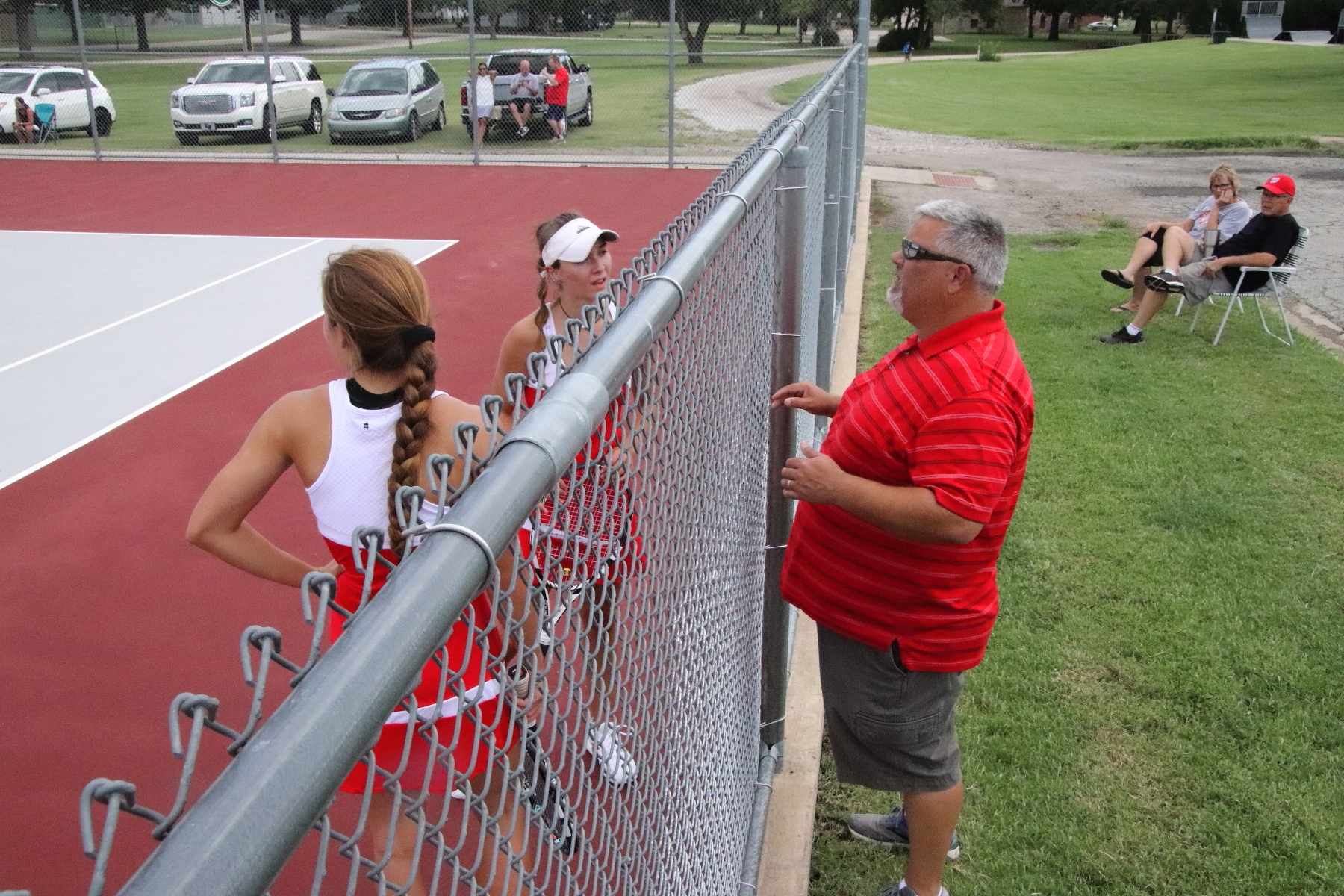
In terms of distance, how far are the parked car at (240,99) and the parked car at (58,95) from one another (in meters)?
2.08

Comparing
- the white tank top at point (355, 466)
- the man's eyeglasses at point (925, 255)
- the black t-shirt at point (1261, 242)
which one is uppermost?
the man's eyeglasses at point (925, 255)

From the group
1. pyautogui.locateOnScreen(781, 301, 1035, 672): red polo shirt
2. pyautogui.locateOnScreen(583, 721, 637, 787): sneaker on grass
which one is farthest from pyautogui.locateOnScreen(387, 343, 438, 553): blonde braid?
pyautogui.locateOnScreen(781, 301, 1035, 672): red polo shirt

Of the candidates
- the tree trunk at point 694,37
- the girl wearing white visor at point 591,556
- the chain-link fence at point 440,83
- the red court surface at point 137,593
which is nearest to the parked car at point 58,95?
the chain-link fence at point 440,83

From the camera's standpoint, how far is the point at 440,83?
80.3 ft

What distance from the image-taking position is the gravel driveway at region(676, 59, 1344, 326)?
47.4 ft

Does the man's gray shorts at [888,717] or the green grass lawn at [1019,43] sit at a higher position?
the green grass lawn at [1019,43]

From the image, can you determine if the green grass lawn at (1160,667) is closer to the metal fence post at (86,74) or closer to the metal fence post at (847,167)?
the metal fence post at (847,167)

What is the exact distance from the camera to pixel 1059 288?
438 inches

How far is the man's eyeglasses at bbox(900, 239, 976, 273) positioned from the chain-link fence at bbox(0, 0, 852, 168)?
1684 cm

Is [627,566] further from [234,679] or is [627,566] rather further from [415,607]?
[234,679]

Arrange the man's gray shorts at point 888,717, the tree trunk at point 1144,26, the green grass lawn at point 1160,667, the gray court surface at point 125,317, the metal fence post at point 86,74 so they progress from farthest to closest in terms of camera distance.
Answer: the tree trunk at point 1144,26
the metal fence post at point 86,74
the gray court surface at point 125,317
the green grass lawn at point 1160,667
the man's gray shorts at point 888,717

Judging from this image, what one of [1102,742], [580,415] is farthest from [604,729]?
[1102,742]

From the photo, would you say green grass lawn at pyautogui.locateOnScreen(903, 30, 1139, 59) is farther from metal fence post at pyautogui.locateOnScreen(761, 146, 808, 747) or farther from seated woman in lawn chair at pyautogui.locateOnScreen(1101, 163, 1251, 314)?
metal fence post at pyautogui.locateOnScreen(761, 146, 808, 747)

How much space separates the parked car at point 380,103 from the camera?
22.6 m
